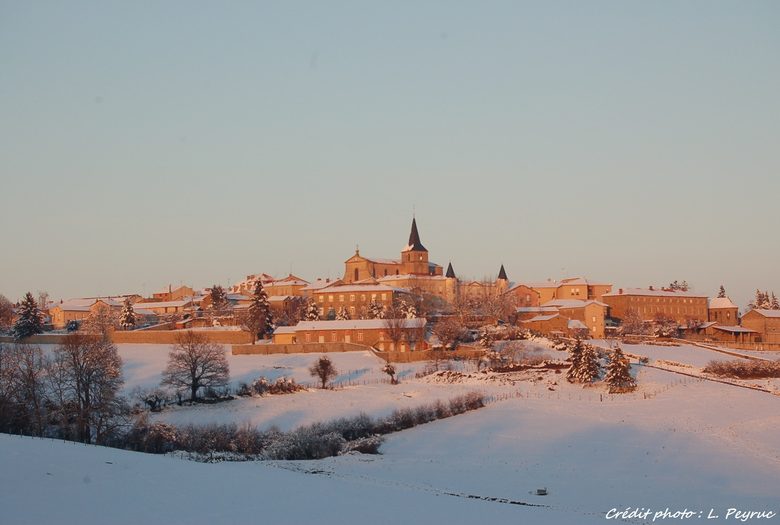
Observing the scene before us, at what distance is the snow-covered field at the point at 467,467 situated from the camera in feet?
57.9

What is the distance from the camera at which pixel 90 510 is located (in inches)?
629

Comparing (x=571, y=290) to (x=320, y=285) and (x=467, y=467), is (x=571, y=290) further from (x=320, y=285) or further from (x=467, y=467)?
(x=467, y=467)

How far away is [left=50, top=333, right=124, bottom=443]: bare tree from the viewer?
33.5 meters

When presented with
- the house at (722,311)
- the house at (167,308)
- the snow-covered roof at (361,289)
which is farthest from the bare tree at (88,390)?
the house at (722,311)

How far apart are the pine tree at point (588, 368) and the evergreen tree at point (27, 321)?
47.8m

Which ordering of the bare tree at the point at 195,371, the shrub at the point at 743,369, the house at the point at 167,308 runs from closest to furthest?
the bare tree at the point at 195,371
the shrub at the point at 743,369
the house at the point at 167,308

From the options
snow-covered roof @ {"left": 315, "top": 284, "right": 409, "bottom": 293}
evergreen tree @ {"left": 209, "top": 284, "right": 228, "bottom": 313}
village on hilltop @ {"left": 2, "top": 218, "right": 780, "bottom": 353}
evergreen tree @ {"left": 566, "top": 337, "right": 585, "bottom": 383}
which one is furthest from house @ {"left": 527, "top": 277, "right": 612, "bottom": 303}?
evergreen tree @ {"left": 566, "top": 337, "right": 585, "bottom": 383}

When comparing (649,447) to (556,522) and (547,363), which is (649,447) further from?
(547,363)

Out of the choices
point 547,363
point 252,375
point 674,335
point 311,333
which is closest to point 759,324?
point 674,335

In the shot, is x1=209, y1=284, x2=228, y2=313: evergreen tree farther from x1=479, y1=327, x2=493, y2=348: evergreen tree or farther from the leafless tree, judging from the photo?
x1=479, y1=327, x2=493, y2=348: evergreen tree

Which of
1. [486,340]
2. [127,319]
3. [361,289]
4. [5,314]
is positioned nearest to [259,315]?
[127,319]

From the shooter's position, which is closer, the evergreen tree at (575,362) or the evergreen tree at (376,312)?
the evergreen tree at (575,362)

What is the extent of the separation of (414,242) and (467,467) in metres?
96.0

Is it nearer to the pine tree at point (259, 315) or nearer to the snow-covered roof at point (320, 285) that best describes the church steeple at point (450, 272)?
the snow-covered roof at point (320, 285)
